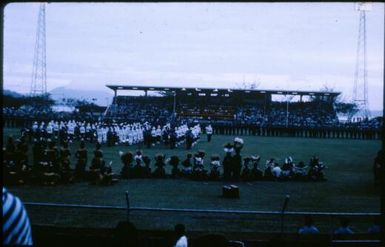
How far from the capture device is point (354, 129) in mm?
49281

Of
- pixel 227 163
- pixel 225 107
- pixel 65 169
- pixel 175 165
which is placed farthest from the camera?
pixel 225 107

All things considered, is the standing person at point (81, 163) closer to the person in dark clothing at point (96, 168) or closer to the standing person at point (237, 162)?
the person in dark clothing at point (96, 168)

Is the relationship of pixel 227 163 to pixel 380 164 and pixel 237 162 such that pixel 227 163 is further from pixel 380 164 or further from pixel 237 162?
pixel 380 164

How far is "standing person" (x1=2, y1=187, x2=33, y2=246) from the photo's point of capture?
7.61ft

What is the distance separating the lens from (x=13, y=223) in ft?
7.61

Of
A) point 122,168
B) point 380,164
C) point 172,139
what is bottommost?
point 122,168

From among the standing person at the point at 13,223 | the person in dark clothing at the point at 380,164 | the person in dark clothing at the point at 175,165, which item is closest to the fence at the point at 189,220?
the person in dark clothing at the point at 380,164

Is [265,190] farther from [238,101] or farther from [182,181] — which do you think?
[238,101]

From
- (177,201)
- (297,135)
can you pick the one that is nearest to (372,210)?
(177,201)

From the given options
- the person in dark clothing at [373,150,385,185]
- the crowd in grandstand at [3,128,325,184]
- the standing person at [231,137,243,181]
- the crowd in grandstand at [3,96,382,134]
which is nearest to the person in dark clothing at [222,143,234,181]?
the crowd in grandstand at [3,128,325,184]

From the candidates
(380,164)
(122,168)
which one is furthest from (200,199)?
(380,164)

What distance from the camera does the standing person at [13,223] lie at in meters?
2.32

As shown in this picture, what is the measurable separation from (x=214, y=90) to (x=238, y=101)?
14.9 ft

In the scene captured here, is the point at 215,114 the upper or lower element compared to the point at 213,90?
lower
